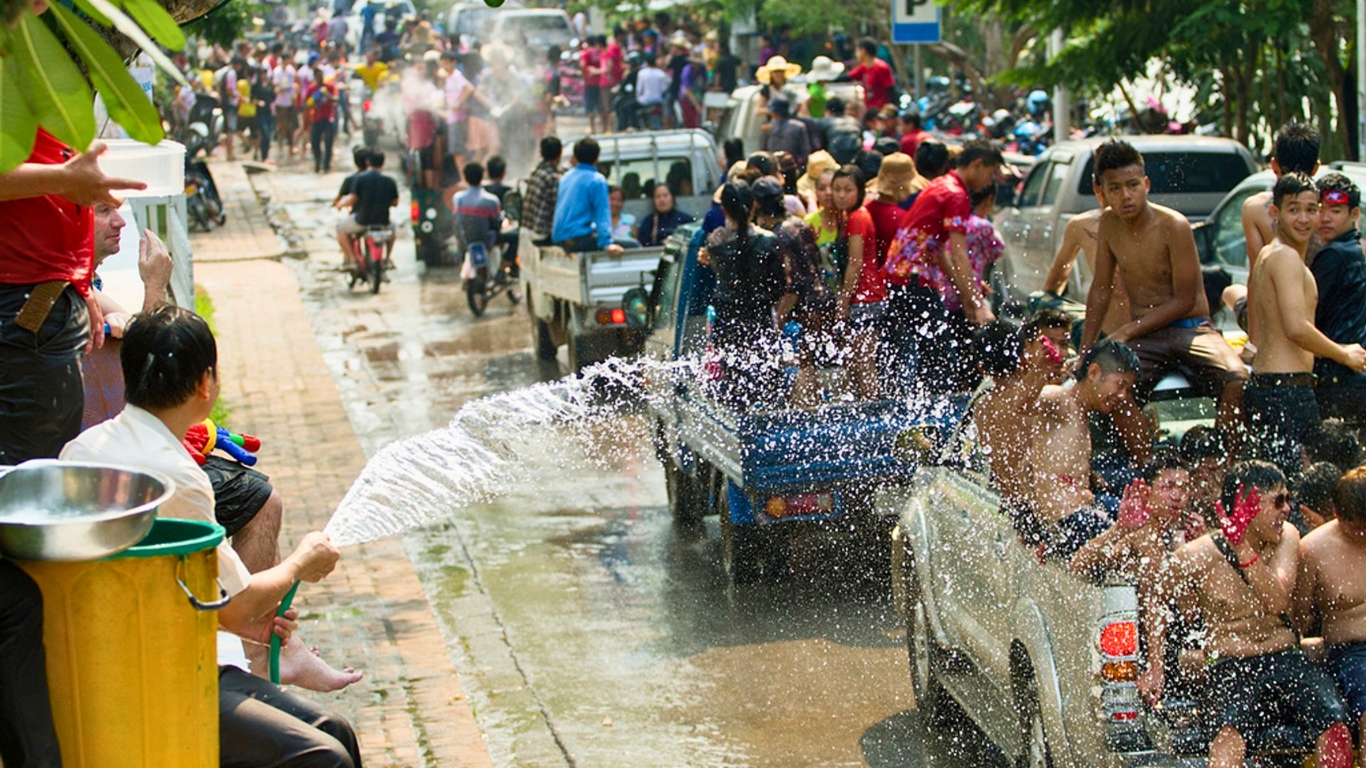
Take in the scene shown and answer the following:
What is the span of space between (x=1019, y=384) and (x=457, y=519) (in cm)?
540

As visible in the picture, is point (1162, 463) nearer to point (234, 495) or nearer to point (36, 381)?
point (234, 495)

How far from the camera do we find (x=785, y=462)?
28.6 feet

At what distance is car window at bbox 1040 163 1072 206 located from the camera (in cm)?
1607

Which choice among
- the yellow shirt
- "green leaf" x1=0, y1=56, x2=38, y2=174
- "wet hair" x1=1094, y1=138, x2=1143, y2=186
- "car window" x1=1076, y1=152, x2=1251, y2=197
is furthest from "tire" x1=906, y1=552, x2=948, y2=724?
the yellow shirt

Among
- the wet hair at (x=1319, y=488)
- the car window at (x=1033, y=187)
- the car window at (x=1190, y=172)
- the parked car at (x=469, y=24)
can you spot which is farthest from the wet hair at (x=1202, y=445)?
Result: the parked car at (x=469, y=24)

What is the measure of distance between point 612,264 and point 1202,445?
27.2 feet

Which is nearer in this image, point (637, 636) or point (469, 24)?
point (637, 636)

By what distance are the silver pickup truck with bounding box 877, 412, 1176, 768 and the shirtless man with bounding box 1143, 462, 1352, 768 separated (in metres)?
0.14

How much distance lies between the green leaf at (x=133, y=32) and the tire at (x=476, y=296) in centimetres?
1631

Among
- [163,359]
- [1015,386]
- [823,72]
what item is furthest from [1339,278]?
[823,72]

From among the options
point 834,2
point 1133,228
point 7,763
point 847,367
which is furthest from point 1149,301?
point 834,2

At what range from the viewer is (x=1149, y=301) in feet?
27.9

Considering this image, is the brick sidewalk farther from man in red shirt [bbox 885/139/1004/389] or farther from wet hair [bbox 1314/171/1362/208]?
wet hair [bbox 1314/171/1362/208]

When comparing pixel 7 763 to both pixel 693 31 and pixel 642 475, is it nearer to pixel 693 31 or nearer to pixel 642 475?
pixel 642 475
